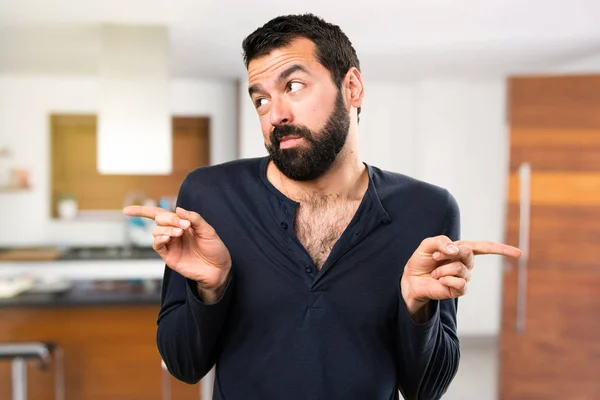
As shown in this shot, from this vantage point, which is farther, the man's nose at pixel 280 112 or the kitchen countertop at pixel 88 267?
the kitchen countertop at pixel 88 267

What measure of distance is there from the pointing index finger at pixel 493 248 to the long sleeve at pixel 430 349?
0.57 feet

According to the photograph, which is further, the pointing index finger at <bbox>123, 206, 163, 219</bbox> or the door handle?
the door handle

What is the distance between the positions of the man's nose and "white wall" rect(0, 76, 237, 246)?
4.99 m

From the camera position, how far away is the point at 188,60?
4895 millimetres

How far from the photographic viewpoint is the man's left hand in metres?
0.97

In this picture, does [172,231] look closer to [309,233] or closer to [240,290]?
[240,290]

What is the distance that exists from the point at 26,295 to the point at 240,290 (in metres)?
2.54

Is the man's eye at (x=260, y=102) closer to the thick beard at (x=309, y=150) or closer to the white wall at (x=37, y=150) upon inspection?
the thick beard at (x=309, y=150)

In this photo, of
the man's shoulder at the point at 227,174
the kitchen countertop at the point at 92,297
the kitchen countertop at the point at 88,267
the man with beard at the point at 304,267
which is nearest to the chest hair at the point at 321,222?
the man with beard at the point at 304,267

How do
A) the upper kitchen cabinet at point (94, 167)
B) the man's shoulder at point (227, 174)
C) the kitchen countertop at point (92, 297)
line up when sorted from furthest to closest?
the upper kitchen cabinet at point (94, 167) < the kitchen countertop at point (92, 297) < the man's shoulder at point (227, 174)

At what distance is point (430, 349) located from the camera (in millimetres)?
1165

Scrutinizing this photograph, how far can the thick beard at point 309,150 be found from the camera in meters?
1.22

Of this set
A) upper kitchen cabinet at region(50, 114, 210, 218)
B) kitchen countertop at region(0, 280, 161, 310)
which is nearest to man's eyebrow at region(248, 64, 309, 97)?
kitchen countertop at region(0, 280, 161, 310)

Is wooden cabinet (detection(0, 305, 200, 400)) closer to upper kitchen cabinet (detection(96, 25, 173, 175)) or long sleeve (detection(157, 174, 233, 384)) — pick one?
upper kitchen cabinet (detection(96, 25, 173, 175))
